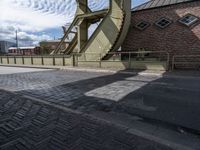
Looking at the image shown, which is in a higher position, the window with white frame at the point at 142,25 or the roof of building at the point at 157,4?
the roof of building at the point at 157,4

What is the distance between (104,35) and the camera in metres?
14.4

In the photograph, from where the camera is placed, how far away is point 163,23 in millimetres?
13625

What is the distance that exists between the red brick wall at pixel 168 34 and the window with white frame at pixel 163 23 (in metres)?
0.24

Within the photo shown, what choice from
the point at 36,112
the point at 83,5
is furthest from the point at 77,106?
the point at 83,5

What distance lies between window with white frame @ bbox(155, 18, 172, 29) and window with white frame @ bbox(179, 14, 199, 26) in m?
0.90

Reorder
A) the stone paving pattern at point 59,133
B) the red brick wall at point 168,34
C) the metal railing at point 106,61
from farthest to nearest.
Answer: the metal railing at point 106,61
the red brick wall at point 168,34
the stone paving pattern at point 59,133

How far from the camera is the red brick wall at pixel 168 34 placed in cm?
1233

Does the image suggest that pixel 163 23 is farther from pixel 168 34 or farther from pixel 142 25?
pixel 142 25

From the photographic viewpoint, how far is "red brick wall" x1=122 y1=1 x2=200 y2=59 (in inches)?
485

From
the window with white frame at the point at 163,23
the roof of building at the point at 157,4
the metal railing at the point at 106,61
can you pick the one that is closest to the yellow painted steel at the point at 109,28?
the metal railing at the point at 106,61

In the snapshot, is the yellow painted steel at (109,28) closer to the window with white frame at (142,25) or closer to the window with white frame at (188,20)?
the window with white frame at (142,25)

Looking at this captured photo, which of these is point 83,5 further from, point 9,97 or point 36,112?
point 36,112

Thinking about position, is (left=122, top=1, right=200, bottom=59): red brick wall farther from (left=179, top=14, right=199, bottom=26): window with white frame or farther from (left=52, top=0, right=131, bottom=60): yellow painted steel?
(left=52, top=0, right=131, bottom=60): yellow painted steel

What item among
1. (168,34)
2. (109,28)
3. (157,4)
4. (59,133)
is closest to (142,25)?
(157,4)
